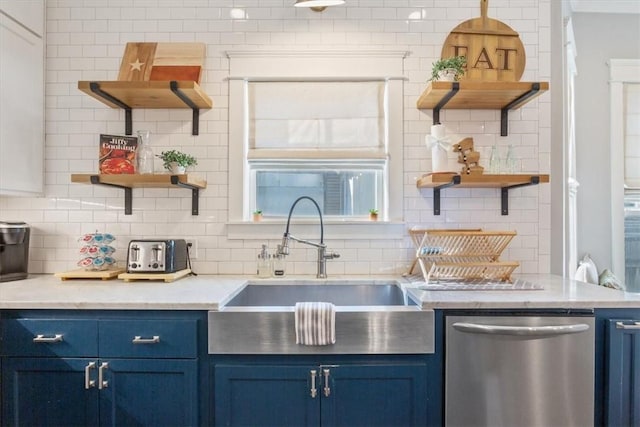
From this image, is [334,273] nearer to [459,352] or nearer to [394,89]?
[459,352]

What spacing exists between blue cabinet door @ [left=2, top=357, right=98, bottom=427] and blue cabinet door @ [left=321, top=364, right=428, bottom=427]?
3.12 feet

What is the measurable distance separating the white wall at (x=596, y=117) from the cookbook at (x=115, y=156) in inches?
116

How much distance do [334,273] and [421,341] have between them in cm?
82

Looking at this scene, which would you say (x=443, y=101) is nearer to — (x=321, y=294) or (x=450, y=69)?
(x=450, y=69)

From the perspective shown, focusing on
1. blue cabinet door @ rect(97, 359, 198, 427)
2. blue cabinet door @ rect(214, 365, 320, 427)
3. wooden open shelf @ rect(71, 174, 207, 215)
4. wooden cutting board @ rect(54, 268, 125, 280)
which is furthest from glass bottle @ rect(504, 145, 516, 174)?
wooden cutting board @ rect(54, 268, 125, 280)

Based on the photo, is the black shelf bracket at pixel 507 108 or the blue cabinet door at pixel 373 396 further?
the black shelf bracket at pixel 507 108

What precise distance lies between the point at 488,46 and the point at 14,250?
9.38ft

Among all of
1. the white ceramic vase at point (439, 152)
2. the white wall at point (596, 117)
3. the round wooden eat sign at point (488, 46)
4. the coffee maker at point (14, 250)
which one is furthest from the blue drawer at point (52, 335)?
the white wall at point (596, 117)

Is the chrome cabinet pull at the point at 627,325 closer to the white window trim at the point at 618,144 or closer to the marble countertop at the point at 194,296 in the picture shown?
the marble countertop at the point at 194,296

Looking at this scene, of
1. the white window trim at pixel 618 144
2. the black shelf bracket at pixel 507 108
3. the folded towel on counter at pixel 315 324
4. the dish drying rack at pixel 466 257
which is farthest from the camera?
the white window trim at pixel 618 144

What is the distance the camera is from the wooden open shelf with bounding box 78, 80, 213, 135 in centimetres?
200

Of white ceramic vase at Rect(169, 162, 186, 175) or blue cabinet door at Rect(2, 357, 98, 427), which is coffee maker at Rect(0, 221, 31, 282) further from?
white ceramic vase at Rect(169, 162, 186, 175)

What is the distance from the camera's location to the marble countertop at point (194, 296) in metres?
1.57

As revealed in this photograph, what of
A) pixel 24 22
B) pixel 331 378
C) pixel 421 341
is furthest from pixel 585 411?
pixel 24 22
